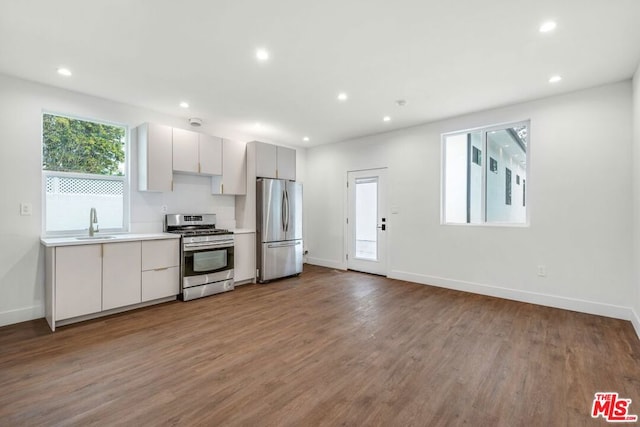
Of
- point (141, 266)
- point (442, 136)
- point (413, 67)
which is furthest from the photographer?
point (442, 136)

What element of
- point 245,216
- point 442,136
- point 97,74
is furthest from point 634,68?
point 97,74

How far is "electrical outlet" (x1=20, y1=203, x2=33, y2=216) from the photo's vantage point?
10.8 feet

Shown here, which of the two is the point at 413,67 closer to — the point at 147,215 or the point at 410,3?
the point at 410,3

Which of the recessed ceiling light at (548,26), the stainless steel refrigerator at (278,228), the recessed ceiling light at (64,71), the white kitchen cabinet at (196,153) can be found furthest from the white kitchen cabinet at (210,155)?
the recessed ceiling light at (548,26)

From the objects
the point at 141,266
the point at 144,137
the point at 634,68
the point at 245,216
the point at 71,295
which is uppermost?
the point at 634,68

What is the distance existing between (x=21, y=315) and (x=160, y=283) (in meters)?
1.40

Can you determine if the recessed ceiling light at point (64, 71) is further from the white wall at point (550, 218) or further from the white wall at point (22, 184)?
the white wall at point (550, 218)

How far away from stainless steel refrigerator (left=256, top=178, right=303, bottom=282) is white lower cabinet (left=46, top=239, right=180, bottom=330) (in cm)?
142

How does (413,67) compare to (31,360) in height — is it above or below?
above

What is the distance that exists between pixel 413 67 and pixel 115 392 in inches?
149

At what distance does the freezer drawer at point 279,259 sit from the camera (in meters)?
4.98

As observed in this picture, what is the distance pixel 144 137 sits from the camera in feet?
13.1

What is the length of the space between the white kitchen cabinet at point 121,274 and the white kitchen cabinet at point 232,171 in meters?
1.62

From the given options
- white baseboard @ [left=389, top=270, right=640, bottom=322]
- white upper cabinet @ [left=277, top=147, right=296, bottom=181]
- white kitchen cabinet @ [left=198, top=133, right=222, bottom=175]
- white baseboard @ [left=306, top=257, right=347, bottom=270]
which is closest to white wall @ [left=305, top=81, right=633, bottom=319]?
white baseboard @ [left=389, top=270, right=640, bottom=322]
